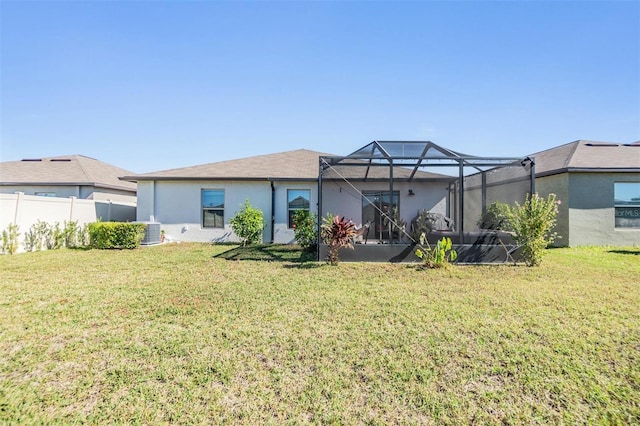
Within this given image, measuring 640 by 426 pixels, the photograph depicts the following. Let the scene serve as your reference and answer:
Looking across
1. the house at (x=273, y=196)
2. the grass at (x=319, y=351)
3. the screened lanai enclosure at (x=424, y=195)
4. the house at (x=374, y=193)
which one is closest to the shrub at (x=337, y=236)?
the screened lanai enclosure at (x=424, y=195)

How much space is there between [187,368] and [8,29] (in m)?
13.1

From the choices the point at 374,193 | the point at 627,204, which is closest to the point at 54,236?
the point at 374,193

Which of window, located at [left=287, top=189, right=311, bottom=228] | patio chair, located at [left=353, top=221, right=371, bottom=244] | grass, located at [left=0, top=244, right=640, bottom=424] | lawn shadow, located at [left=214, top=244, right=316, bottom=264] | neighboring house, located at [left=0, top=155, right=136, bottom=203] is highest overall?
neighboring house, located at [left=0, top=155, right=136, bottom=203]

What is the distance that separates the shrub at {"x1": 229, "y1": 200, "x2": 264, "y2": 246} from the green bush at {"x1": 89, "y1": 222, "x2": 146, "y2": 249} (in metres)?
3.67

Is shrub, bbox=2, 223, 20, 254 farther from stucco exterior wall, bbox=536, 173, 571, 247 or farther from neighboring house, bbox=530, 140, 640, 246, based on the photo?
neighboring house, bbox=530, 140, 640, 246

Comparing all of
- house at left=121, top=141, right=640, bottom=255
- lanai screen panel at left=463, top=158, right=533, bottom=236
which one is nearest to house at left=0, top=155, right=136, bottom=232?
house at left=121, top=141, right=640, bottom=255

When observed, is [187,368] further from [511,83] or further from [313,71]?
[511,83]

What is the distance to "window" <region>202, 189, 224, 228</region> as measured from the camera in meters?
12.5

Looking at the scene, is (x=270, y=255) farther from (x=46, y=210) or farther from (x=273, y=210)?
(x=46, y=210)

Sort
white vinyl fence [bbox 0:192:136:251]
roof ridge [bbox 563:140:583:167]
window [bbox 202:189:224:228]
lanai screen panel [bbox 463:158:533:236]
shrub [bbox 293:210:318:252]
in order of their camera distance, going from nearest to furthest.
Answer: lanai screen panel [bbox 463:158:533:236]
white vinyl fence [bbox 0:192:136:251]
shrub [bbox 293:210:318:252]
roof ridge [bbox 563:140:583:167]
window [bbox 202:189:224:228]

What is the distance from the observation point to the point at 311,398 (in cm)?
237

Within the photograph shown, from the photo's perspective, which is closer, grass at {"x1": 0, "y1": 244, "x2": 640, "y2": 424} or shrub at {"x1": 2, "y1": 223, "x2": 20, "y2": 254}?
grass at {"x1": 0, "y1": 244, "x2": 640, "y2": 424}

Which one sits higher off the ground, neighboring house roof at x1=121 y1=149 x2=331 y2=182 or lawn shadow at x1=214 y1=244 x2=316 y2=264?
neighboring house roof at x1=121 y1=149 x2=331 y2=182

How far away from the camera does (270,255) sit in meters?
9.23
